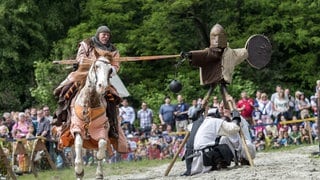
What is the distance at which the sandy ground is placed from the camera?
11984 millimetres

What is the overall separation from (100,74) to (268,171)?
2904 millimetres

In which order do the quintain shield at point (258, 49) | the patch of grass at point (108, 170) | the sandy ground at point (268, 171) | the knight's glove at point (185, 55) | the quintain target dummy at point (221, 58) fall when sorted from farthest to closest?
the patch of grass at point (108, 170)
the quintain shield at point (258, 49)
the quintain target dummy at point (221, 58)
the knight's glove at point (185, 55)
the sandy ground at point (268, 171)

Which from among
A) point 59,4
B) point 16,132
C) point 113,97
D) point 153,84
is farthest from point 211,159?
point 59,4

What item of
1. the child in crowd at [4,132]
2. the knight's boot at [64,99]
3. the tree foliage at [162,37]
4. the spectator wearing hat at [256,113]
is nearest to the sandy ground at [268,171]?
the knight's boot at [64,99]

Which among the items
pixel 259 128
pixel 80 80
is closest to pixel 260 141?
pixel 259 128

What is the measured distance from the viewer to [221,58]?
14023mm

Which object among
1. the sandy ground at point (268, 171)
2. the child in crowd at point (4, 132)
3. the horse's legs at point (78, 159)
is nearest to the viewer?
the sandy ground at point (268, 171)

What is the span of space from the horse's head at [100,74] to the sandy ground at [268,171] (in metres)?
2.00

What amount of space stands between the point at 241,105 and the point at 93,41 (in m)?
8.29

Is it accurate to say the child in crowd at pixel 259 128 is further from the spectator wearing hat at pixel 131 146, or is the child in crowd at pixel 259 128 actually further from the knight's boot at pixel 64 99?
the knight's boot at pixel 64 99

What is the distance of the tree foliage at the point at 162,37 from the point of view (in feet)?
101

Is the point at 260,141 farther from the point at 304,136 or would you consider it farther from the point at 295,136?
the point at 304,136

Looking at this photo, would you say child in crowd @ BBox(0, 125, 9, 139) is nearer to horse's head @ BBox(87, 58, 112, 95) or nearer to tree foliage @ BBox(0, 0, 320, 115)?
horse's head @ BBox(87, 58, 112, 95)

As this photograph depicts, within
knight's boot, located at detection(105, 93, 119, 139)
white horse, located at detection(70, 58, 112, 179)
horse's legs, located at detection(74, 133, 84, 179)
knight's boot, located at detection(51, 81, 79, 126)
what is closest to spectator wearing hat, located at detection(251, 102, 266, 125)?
knight's boot, located at detection(105, 93, 119, 139)
